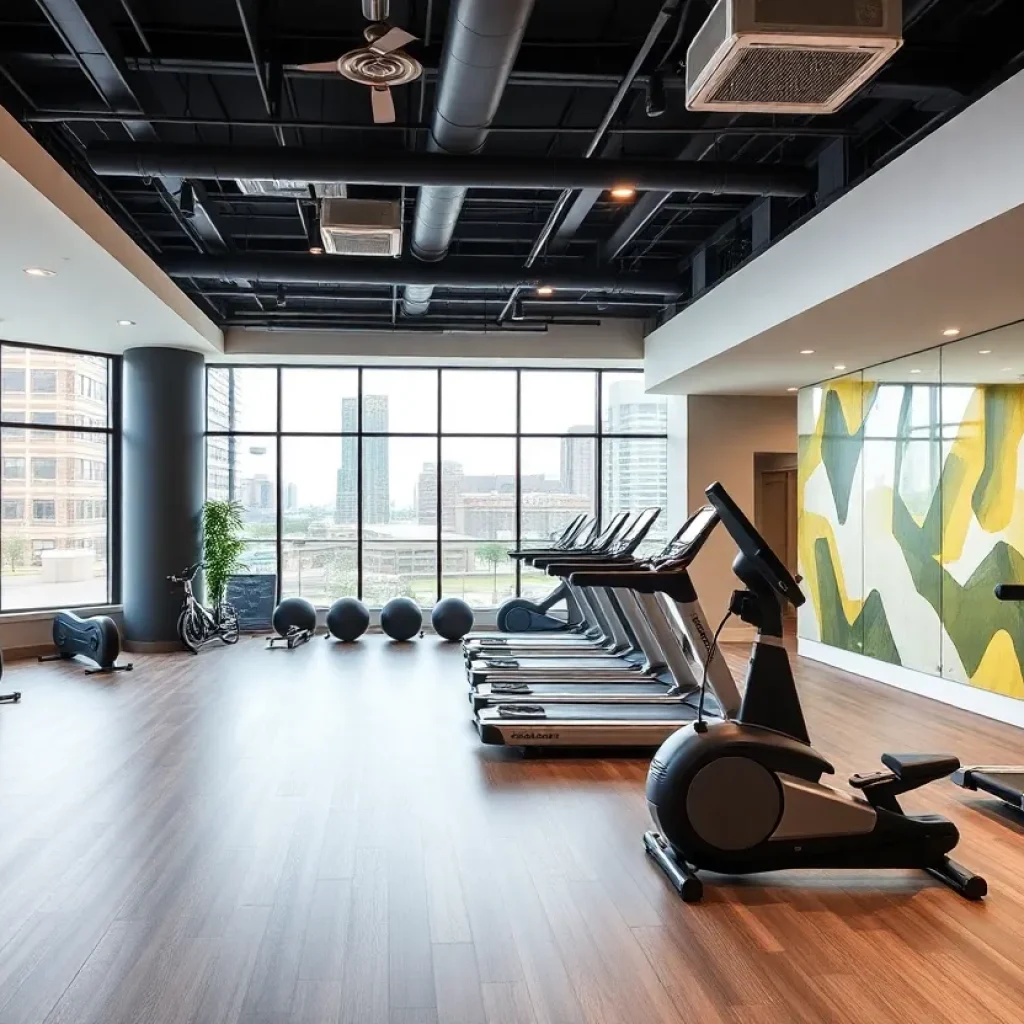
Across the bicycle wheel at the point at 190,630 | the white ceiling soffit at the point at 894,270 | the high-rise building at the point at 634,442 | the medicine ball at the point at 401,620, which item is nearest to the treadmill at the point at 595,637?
the white ceiling soffit at the point at 894,270

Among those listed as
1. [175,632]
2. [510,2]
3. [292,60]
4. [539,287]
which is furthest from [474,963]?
[175,632]

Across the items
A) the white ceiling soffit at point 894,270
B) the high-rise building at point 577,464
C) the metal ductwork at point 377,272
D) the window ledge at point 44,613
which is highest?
the metal ductwork at point 377,272

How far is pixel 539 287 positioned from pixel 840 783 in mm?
5521

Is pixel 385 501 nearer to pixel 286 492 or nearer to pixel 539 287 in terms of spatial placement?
pixel 286 492

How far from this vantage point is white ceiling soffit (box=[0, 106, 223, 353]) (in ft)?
17.6

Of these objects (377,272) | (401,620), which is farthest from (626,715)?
(401,620)

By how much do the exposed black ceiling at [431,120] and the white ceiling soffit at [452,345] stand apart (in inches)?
86.4

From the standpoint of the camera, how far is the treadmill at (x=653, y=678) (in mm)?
5481

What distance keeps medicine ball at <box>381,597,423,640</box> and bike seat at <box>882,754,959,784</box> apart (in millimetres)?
7685

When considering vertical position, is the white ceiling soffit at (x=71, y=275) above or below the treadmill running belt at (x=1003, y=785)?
above

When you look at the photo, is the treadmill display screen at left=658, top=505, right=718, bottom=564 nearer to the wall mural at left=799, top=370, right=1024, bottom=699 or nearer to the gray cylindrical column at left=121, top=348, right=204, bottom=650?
the wall mural at left=799, top=370, right=1024, bottom=699

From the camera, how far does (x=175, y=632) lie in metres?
10.5

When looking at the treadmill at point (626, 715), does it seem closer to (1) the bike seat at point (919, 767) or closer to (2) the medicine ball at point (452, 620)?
(1) the bike seat at point (919, 767)

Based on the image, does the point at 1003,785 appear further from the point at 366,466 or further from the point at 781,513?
the point at 781,513
